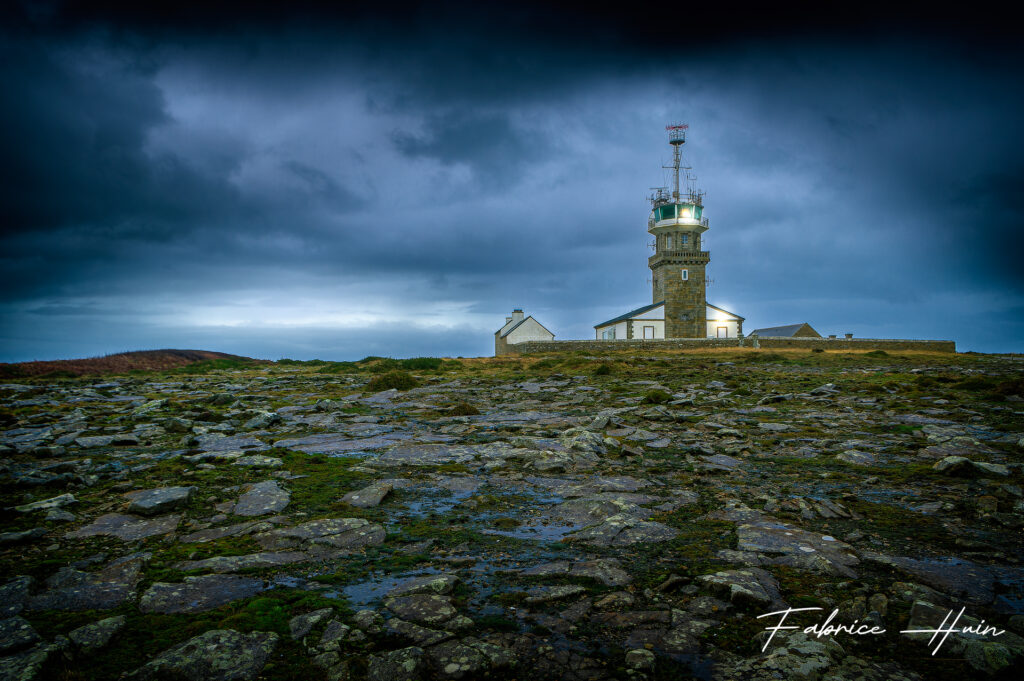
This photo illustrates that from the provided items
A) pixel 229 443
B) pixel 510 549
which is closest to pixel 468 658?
A: pixel 510 549

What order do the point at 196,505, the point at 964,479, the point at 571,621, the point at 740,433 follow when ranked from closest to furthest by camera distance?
the point at 571,621
the point at 196,505
the point at 964,479
the point at 740,433

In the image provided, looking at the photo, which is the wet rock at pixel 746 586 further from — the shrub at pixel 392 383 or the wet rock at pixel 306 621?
the shrub at pixel 392 383

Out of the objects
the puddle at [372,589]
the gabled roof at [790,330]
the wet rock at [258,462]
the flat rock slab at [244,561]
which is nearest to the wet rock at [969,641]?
the puddle at [372,589]

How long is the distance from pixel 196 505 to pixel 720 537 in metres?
5.11

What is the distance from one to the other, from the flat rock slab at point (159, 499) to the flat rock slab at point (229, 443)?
2070 mm

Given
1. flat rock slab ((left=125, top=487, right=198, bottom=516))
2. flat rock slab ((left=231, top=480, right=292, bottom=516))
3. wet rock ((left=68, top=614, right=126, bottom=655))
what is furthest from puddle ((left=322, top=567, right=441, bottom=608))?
flat rock slab ((left=125, top=487, right=198, bottom=516))

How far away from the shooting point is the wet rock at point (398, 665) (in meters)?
2.54

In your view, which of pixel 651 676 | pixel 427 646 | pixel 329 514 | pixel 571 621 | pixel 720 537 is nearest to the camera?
pixel 651 676

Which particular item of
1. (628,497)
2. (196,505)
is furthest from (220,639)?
(628,497)

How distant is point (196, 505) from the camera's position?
5328 mm

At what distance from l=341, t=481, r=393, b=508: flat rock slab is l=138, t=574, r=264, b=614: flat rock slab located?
1.73 metres

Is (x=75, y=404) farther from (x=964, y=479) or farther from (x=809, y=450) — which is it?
(x=964, y=479)

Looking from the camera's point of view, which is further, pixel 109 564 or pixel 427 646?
pixel 109 564

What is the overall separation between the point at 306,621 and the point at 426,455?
14.4 feet
